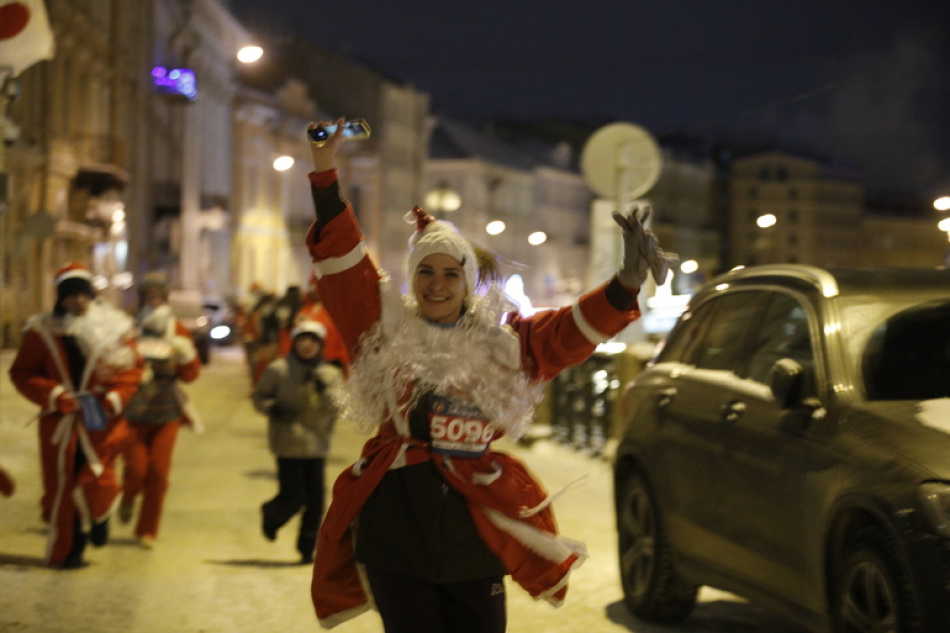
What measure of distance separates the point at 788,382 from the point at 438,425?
2.00m

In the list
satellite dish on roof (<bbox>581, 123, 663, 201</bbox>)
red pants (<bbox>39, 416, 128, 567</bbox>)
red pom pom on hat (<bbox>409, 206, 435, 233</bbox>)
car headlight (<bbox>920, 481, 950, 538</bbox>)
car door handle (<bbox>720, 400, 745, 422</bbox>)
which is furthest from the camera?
satellite dish on roof (<bbox>581, 123, 663, 201</bbox>)

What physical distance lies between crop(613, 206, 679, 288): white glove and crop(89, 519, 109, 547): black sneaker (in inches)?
221

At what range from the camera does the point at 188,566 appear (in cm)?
853

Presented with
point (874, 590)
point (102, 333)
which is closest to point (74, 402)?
point (102, 333)

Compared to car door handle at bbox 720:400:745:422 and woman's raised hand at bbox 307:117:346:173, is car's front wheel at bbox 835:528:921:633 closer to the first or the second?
car door handle at bbox 720:400:745:422

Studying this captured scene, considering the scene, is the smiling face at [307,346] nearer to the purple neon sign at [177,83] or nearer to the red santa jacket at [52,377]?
the red santa jacket at [52,377]

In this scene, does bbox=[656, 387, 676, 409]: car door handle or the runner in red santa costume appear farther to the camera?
bbox=[656, 387, 676, 409]: car door handle

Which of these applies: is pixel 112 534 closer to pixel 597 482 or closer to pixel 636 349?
pixel 597 482

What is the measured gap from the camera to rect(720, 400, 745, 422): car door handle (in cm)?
595

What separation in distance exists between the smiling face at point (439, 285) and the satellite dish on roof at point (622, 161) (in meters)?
7.88

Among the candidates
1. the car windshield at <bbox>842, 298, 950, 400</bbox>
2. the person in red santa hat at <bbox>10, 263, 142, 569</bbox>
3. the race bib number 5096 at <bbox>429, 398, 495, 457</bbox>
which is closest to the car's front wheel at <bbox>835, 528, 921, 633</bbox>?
the car windshield at <bbox>842, 298, 950, 400</bbox>

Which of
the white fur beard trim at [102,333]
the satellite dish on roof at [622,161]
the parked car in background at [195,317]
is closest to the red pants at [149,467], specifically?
the white fur beard trim at [102,333]

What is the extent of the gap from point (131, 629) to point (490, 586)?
3.30 meters

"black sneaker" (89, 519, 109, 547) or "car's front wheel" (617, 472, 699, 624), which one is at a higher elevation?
"car's front wheel" (617, 472, 699, 624)
